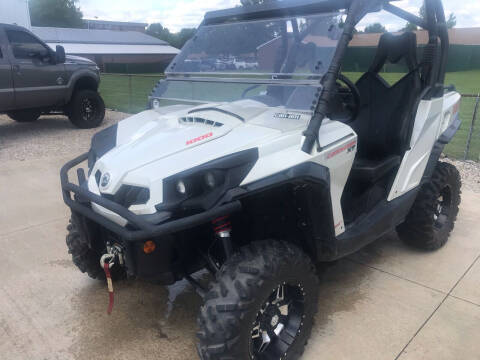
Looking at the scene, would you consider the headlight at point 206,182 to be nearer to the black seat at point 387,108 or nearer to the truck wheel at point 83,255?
the truck wheel at point 83,255

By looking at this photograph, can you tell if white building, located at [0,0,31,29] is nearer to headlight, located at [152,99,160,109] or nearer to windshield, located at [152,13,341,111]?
headlight, located at [152,99,160,109]

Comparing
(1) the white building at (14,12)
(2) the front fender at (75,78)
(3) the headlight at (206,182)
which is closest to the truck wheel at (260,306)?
(3) the headlight at (206,182)

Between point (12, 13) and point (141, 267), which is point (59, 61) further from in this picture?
point (141, 267)

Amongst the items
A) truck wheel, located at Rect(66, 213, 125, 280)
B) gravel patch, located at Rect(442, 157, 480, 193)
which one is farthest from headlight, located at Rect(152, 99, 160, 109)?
gravel patch, located at Rect(442, 157, 480, 193)

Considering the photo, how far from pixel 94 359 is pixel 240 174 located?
1.30 m

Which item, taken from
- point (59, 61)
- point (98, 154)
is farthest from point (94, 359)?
point (59, 61)

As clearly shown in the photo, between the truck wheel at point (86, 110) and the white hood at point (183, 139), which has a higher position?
the white hood at point (183, 139)

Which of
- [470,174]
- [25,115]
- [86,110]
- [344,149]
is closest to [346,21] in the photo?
[344,149]

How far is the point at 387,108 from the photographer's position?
338 centimetres

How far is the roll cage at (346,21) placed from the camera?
7.38 ft

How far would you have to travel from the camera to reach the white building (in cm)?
1213

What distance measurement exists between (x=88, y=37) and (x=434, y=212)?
174 feet

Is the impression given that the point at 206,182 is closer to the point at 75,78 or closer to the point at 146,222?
the point at 146,222

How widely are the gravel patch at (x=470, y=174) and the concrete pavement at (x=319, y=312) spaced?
1426 millimetres
